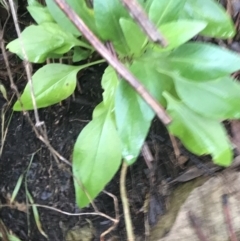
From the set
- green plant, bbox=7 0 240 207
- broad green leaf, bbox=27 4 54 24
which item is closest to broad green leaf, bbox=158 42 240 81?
green plant, bbox=7 0 240 207

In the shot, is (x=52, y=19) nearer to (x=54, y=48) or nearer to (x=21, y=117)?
(x=54, y=48)

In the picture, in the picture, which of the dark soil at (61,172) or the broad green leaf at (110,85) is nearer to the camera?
the broad green leaf at (110,85)

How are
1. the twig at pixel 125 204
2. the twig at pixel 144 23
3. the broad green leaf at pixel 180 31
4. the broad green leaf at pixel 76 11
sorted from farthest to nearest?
the twig at pixel 125 204 < the broad green leaf at pixel 76 11 < the broad green leaf at pixel 180 31 < the twig at pixel 144 23

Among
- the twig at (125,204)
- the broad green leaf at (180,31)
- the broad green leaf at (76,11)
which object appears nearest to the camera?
the broad green leaf at (180,31)

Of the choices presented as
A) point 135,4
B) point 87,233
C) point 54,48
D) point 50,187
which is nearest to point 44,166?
point 50,187

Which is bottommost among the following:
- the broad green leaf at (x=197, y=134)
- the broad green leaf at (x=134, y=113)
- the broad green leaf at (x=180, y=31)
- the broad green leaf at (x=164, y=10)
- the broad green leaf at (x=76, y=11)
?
the broad green leaf at (x=197, y=134)

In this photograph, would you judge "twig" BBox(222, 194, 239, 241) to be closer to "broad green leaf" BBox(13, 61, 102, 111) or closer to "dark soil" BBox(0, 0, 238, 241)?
"dark soil" BBox(0, 0, 238, 241)

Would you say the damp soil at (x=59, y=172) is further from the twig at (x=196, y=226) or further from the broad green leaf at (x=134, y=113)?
the broad green leaf at (x=134, y=113)

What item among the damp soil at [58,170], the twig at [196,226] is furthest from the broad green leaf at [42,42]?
the twig at [196,226]
